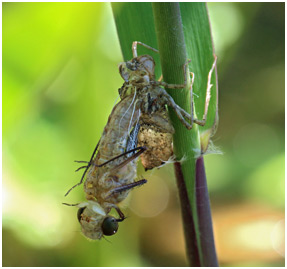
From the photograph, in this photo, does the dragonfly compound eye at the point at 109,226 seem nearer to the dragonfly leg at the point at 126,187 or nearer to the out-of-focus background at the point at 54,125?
the dragonfly leg at the point at 126,187

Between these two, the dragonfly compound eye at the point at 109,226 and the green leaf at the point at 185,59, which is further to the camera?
the dragonfly compound eye at the point at 109,226

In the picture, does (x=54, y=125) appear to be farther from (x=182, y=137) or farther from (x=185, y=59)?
(x=185, y=59)

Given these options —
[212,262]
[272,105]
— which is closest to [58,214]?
[212,262]

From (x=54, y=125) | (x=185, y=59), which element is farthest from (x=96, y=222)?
(x=54, y=125)

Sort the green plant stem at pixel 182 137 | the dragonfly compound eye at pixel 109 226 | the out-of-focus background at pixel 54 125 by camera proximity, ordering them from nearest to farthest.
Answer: the green plant stem at pixel 182 137
the dragonfly compound eye at pixel 109 226
the out-of-focus background at pixel 54 125

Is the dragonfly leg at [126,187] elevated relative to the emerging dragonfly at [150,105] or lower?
lower

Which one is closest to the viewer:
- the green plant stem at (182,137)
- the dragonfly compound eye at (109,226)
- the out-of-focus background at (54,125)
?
the green plant stem at (182,137)

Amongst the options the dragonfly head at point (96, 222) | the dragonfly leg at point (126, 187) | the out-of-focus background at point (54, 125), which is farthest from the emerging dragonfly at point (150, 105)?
the out-of-focus background at point (54, 125)

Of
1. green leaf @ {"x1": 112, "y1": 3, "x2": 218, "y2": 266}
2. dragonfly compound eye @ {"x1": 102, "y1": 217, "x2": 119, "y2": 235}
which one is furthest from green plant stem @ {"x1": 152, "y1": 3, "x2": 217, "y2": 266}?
dragonfly compound eye @ {"x1": 102, "y1": 217, "x2": 119, "y2": 235}
